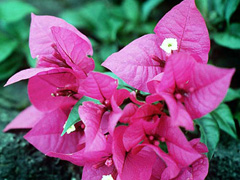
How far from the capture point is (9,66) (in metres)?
1.34

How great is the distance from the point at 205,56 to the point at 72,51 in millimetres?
353

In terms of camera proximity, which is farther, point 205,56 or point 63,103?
point 63,103

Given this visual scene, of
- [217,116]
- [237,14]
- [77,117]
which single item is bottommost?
[217,116]

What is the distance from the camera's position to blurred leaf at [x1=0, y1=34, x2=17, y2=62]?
130cm

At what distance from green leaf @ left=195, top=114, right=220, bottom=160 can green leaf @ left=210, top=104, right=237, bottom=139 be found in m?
0.04

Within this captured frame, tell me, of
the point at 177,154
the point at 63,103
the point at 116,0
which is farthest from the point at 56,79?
the point at 116,0

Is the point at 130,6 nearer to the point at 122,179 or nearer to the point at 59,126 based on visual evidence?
the point at 59,126

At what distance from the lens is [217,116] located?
946 millimetres

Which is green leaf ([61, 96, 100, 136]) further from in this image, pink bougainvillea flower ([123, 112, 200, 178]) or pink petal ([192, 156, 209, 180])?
pink petal ([192, 156, 209, 180])

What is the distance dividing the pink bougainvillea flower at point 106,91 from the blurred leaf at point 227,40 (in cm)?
52

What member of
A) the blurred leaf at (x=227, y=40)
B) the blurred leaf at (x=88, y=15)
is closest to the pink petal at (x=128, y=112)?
the blurred leaf at (x=227, y=40)

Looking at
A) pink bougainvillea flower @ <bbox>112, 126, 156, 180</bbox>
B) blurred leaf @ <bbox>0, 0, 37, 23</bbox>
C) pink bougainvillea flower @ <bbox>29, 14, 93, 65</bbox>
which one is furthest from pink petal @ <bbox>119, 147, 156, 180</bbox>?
blurred leaf @ <bbox>0, 0, 37, 23</bbox>

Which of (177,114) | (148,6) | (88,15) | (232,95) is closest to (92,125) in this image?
(177,114)

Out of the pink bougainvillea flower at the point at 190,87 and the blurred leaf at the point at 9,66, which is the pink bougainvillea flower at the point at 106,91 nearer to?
the pink bougainvillea flower at the point at 190,87
